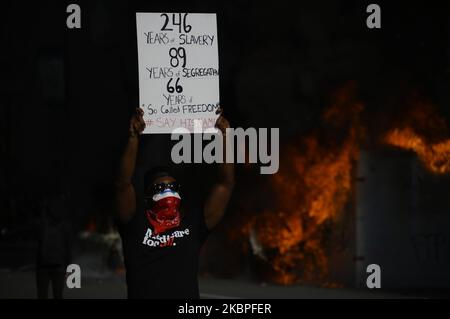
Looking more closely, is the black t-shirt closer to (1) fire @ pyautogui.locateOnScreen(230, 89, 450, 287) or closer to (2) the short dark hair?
(2) the short dark hair

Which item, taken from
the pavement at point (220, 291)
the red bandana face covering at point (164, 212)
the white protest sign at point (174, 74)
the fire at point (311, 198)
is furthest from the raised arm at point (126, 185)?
the fire at point (311, 198)

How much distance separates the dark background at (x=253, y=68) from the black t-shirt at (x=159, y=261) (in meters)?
8.70

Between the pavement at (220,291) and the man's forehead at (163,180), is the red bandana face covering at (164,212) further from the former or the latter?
the pavement at (220,291)

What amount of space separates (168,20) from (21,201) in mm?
30853

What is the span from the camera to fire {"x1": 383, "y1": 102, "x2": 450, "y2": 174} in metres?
14.9

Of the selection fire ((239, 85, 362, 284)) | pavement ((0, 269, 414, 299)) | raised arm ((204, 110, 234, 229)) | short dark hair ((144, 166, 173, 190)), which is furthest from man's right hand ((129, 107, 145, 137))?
fire ((239, 85, 362, 284))

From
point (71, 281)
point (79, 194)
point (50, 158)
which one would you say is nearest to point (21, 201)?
point (50, 158)

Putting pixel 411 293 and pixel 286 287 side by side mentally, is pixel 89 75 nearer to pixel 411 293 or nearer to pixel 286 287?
pixel 286 287

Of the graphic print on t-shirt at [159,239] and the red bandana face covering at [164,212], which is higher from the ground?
the red bandana face covering at [164,212]

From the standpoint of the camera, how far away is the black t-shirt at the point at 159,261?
5.22 meters

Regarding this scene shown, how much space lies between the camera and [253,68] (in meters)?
17.4

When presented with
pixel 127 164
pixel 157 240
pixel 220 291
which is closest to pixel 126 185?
pixel 127 164

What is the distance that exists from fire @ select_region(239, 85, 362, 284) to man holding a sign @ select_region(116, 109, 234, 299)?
1047 cm

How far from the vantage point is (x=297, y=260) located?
1614 centimetres
